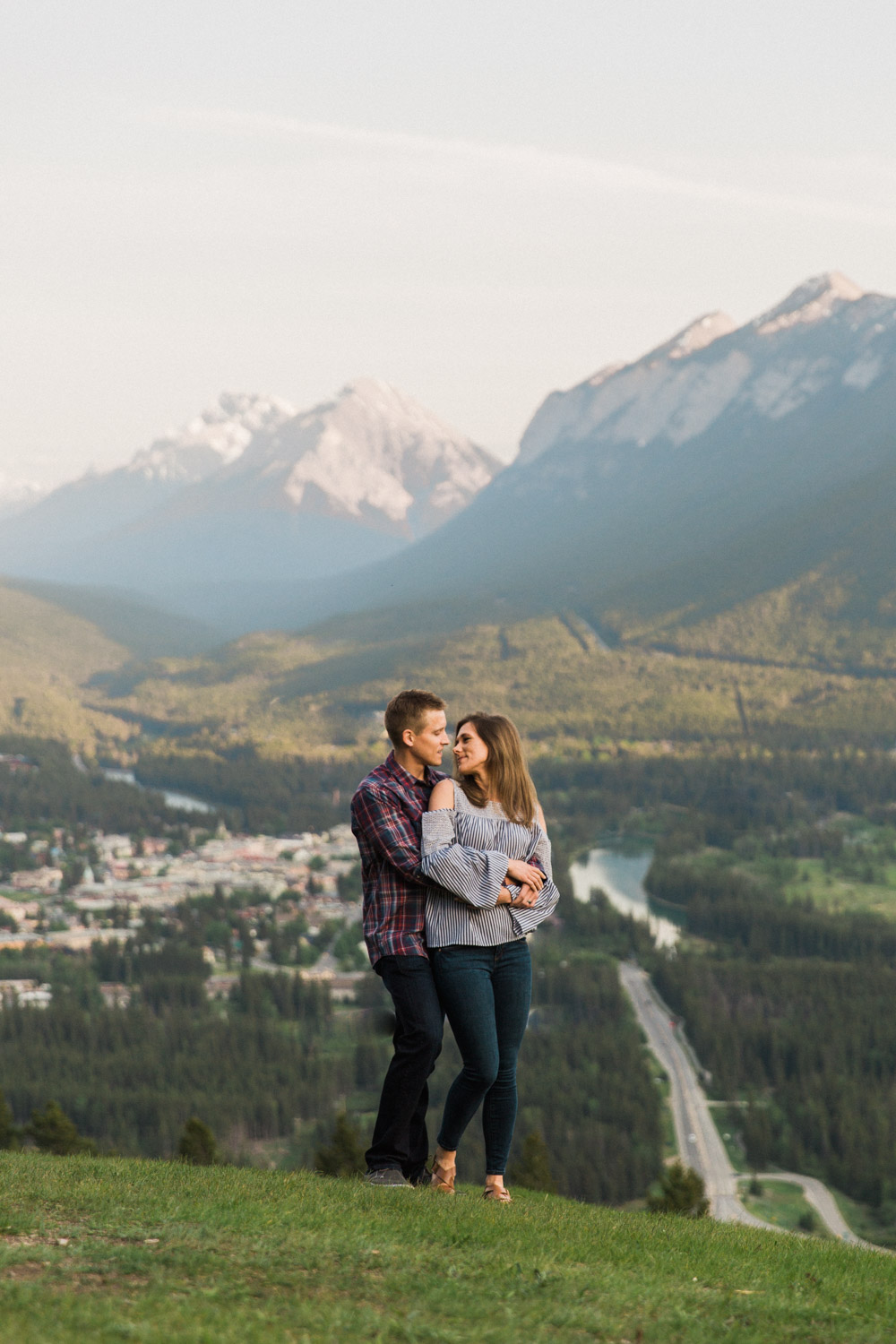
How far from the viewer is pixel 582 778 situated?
525ft

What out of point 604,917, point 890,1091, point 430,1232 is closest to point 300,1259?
point 430,1232

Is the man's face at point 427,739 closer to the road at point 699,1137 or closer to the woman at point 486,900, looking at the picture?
the woman at point 486,900

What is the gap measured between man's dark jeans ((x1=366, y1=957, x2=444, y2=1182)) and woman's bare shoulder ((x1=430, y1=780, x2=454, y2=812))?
1258mm

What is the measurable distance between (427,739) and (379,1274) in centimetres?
411

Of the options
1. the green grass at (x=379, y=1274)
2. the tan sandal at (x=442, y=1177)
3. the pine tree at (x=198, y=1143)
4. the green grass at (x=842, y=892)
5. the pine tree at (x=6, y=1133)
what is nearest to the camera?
the green grass at (x=379, y=1274)

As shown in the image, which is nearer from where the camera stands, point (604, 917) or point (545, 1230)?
point (545, 1230)

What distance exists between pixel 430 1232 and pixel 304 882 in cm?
10630

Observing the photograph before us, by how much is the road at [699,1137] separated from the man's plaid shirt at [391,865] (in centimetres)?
3261

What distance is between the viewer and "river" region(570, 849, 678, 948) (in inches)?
3927

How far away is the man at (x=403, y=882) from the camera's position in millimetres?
11188

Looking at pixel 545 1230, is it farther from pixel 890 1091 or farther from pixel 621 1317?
pixel 890 1091

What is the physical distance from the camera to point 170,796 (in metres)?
166

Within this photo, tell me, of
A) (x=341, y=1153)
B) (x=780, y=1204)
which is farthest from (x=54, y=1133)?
(x=780, y=1204)

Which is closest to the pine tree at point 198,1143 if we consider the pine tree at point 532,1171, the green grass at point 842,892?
the pine tree at point 532,1171
